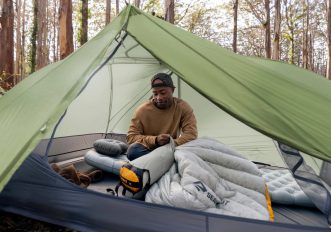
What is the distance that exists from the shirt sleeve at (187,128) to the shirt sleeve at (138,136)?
0.22 m

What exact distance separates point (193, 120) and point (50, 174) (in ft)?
4.24

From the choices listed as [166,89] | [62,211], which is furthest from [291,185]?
[62,211]

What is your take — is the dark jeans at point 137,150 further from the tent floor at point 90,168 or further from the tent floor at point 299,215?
the tent floor at point 299,215

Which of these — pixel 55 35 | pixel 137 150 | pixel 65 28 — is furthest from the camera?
pixel 55 35

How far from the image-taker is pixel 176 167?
8.04 ft

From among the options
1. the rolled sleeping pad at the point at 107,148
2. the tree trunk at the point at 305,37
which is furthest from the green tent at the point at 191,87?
the tree trunk at the point at 305,37

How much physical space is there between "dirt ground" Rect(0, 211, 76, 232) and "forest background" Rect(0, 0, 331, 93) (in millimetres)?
5511

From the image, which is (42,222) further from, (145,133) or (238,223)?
(238,223)

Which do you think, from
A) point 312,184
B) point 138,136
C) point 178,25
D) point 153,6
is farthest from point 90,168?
point 153,6

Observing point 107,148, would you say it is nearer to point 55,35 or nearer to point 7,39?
point 7,39

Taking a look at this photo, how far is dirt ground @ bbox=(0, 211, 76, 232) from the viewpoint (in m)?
2.28

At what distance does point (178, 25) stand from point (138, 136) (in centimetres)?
1284

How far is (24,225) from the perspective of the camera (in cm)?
234

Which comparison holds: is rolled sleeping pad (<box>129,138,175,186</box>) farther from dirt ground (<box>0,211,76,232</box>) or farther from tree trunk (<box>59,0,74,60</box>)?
tree trunk (<box>59,0,74,60</box>)
